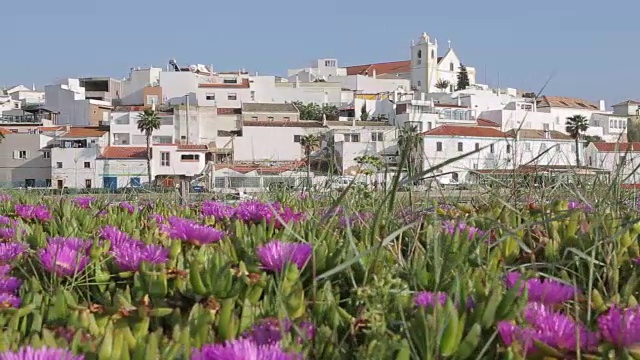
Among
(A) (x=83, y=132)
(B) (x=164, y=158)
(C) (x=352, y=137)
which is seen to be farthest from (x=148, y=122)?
(C) (x=352, y=137)

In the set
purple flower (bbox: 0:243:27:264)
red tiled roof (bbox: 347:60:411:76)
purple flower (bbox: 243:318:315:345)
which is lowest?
purple flower (bbox: 243:318:315:345)

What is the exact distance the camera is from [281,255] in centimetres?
147

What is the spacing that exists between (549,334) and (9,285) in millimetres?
965

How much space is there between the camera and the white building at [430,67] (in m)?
90.8

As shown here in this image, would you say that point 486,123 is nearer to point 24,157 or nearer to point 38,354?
point 24,157

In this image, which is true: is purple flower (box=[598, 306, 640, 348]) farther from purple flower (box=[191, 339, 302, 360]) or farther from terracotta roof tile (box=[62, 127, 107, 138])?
terracotta roof tile (box=[62, 127, 107, 138])

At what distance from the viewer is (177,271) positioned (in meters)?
1.41

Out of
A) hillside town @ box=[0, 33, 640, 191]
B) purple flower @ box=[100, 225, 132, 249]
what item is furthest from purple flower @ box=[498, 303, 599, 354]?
hillside town @ box=[0, 33, 640, 191]

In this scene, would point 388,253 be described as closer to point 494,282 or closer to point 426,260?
point 426,260

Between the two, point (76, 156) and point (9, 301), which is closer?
point (9, 301)

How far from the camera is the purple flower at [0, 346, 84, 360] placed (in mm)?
900

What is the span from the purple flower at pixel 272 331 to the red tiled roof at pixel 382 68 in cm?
9275

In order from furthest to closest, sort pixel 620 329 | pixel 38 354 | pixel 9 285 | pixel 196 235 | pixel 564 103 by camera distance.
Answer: pixel 564 103
pixel 196 235
pixel 9 285
pixel 620 329
pixel 38 354

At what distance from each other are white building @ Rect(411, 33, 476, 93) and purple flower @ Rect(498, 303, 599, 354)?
8931cm
